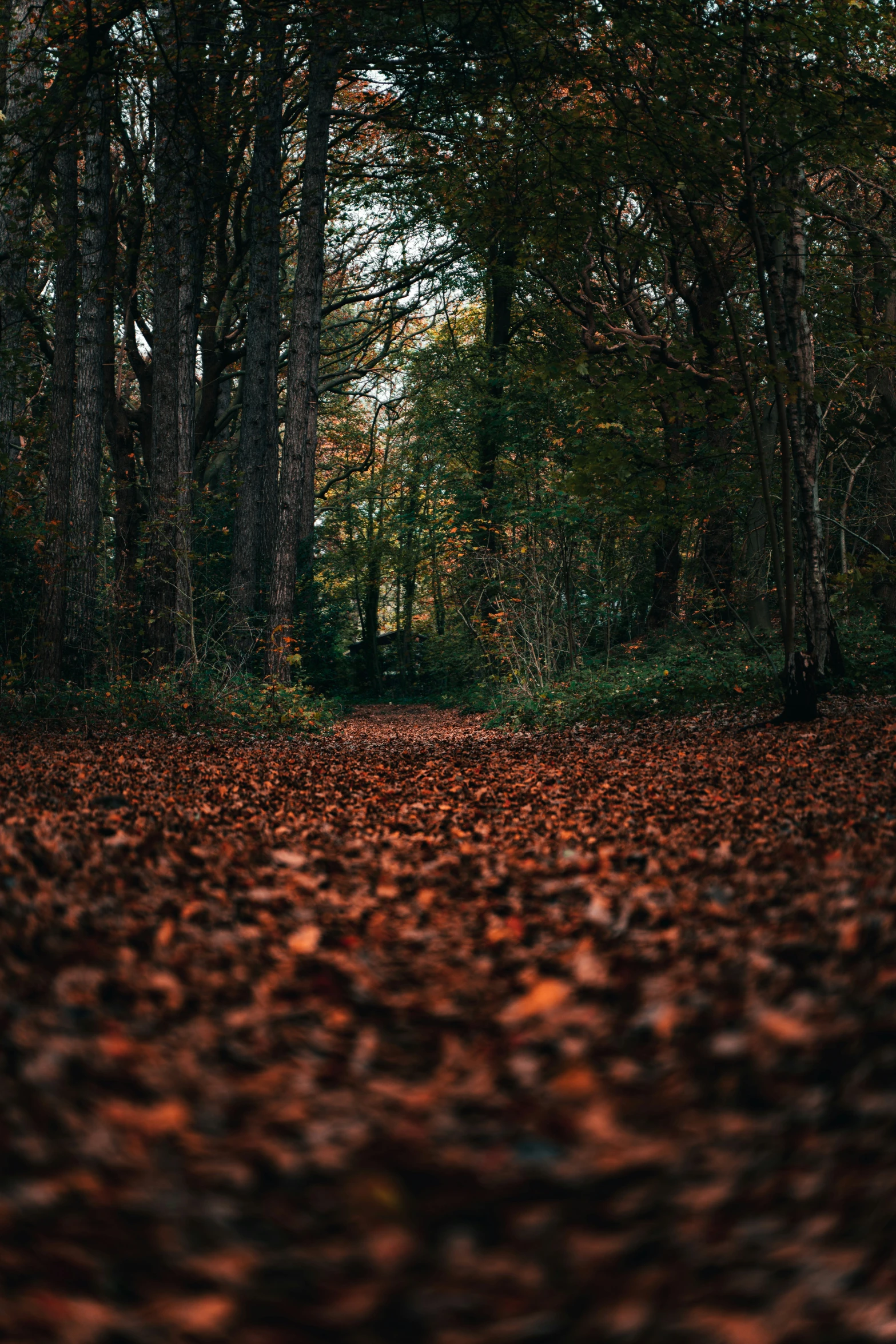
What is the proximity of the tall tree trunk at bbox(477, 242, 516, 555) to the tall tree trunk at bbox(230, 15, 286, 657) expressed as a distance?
4704 mm

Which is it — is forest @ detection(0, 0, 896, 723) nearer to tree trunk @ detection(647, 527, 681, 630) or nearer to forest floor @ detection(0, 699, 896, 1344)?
tree trunk @ detection(647, 527, 681, 630)

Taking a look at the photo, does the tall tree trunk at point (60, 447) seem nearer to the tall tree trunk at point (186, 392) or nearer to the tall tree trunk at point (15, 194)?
the tall tree trunk at point (15, 194)

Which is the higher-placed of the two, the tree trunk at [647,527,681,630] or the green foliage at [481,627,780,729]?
the tree trunk at [647,527,681,630]

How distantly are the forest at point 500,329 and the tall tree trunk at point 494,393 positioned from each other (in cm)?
9

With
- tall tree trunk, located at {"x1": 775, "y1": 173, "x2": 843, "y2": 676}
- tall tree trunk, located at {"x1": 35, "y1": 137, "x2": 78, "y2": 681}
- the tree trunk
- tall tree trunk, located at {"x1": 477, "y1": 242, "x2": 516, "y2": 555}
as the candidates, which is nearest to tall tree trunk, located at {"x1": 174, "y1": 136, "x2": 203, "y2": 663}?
tall tree trunk, located at {"x1": 35, "y1": 137, "x2": 78, "y2": 681}

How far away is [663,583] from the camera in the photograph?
16.6 meters

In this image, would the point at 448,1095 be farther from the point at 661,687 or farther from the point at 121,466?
the point at 121,466

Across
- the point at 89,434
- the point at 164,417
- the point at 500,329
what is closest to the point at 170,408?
the point at 164,417

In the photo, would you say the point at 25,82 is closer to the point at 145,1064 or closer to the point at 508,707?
the point at 508,707

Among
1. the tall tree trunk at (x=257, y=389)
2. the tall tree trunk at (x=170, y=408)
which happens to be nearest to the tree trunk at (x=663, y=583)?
the tall tree trunk at (x=257, y=389)

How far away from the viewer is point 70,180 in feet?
35.6

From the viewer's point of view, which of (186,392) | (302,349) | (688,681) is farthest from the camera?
(302,349)

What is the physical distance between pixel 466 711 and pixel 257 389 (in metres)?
7.16

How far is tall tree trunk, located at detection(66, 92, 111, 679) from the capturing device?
11.4 m
